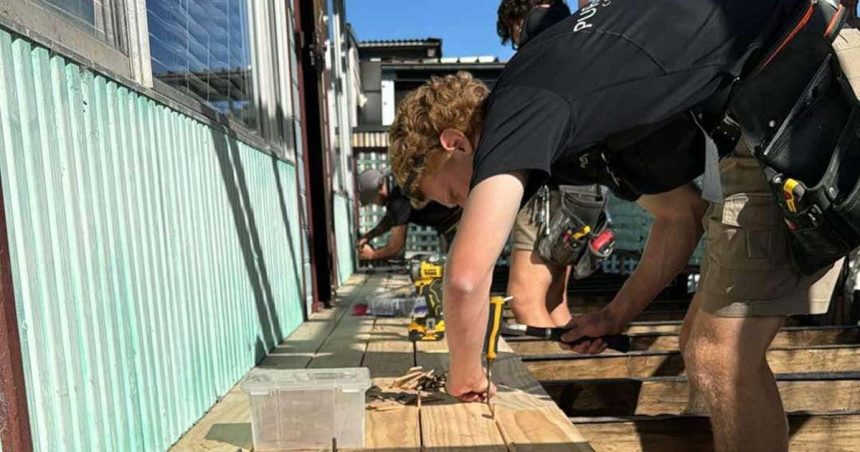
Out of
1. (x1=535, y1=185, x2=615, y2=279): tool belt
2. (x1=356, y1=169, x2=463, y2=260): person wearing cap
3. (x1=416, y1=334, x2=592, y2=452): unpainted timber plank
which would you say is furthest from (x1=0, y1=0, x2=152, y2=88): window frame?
(x1=356, y1=169, x2=463, y2=260): person wearing cap

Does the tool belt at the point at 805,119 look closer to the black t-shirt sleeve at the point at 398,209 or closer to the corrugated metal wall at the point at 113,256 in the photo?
the corrugated metal wall at the point at 113,256

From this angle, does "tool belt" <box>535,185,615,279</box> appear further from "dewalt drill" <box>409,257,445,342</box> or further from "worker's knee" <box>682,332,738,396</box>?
"worker's knee" <box>682,332,738,396</box>

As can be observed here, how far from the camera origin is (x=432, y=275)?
3262 millimetres

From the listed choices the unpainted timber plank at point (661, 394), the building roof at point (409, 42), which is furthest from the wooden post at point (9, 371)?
the building roof at point (409, 42)

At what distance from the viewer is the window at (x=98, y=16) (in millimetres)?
1309

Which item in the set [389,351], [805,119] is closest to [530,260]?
[389,351]

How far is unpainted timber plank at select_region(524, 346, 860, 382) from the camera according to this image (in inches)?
114

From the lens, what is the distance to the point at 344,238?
6551mm

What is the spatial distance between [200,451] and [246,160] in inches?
54.7

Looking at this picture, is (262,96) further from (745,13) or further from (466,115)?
(745,13)

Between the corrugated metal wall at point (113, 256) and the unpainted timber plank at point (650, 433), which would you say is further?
the unpainted timber plank at point (650, 433)

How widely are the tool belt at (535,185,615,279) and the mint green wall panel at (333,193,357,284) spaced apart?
117 inches

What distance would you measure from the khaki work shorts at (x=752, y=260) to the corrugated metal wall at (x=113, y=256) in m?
1.51

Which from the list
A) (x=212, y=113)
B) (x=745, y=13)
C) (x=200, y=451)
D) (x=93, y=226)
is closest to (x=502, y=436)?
(x=200, y=451)
